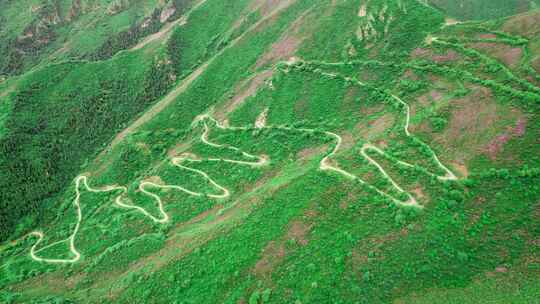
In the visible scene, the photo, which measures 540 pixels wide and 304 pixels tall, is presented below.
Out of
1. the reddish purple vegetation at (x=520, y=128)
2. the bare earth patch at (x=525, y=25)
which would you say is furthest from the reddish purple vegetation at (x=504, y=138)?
the bare earth patch at (x=525, y=25)

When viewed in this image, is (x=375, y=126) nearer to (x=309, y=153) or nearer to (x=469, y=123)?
(x=309, y=153)

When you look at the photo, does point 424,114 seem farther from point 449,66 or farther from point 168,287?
point 168,287

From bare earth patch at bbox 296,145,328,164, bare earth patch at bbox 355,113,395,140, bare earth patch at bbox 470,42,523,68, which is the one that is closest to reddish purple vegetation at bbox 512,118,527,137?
bare earth patch at bbox 470,42,523,68

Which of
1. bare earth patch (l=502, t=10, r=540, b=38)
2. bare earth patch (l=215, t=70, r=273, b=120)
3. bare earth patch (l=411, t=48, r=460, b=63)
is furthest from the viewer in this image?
bare earth patch (l=215, t=70, r=273, b=120)

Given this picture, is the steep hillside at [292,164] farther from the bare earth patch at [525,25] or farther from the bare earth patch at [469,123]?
the bare earth patch at [525,25]

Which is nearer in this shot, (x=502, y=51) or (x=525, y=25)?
(x=502, y=51)

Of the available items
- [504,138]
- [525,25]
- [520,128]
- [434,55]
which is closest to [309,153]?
[504,138]

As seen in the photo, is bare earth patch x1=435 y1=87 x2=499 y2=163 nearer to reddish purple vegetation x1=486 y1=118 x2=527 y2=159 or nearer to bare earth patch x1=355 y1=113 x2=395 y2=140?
reddish purple vegetation x1=486 y1=118 x2=527 y2=159

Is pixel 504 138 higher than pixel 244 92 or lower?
lower
